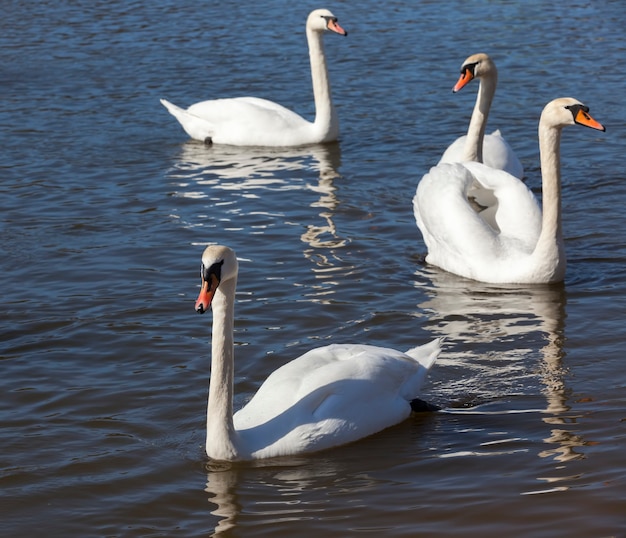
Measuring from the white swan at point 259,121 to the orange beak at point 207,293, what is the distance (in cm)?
735

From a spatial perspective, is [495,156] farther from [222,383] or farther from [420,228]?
[222,383]

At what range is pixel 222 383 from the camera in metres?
6.14

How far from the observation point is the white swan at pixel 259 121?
13.2 meters

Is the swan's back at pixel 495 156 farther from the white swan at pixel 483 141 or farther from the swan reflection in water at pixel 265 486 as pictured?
the swan reflection in water at pixel 265 486

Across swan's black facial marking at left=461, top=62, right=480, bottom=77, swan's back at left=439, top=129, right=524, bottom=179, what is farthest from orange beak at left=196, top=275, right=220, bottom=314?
swan's black facial marking at left=461, top=62, right=480, bottom=77

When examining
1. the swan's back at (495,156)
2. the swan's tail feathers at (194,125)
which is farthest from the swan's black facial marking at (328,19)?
the swan's back at (495,156)

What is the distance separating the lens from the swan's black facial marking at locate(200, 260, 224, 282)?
5.95 meters

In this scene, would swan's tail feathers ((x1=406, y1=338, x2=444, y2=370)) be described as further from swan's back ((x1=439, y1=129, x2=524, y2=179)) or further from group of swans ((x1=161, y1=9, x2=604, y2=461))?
swan's back ((x1=439, y1=129, x2=524, y2=179))

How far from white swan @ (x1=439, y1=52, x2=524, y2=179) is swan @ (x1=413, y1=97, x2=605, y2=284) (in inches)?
34.1

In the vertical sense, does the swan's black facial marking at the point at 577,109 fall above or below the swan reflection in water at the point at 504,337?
above

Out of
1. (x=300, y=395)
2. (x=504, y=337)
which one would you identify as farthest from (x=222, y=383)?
(x=504, y=337)

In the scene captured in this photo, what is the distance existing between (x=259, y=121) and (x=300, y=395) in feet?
23.5

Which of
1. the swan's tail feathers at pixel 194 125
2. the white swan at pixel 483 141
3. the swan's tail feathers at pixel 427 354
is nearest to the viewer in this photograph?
the swan's tail feathers at pixel 427 354

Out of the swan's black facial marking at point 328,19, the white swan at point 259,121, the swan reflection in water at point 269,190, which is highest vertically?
the swan's black facial marking at point 328,19
